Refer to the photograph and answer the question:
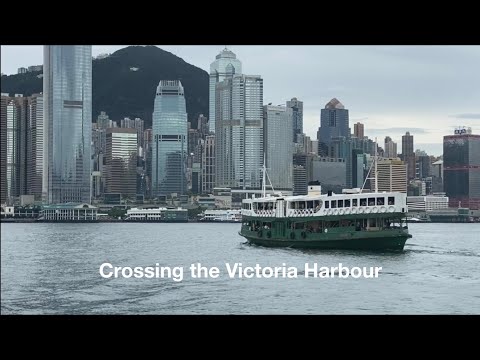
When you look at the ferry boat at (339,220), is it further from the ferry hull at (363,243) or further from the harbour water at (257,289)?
the harbour water at (257,289)

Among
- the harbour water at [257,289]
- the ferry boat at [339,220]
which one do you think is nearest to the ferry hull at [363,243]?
the ferry boat at [339,220]

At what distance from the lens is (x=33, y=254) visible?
18391mm

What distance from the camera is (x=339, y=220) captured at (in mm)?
17688

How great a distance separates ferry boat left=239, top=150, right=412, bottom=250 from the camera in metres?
17.2

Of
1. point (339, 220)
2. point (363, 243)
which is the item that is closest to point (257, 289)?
point (363, 243)

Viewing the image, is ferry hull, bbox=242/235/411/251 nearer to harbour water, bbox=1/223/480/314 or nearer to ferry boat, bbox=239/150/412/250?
ferry boat, bbox=239/150/412/250

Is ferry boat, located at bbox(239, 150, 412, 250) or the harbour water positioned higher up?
ferry boat, located at bbox(239, 150, 412, 250)

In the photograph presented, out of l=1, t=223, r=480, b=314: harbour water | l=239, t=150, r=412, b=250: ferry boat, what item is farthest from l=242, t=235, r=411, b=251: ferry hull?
l=1, t=223, r=480, b=314: harbour water
